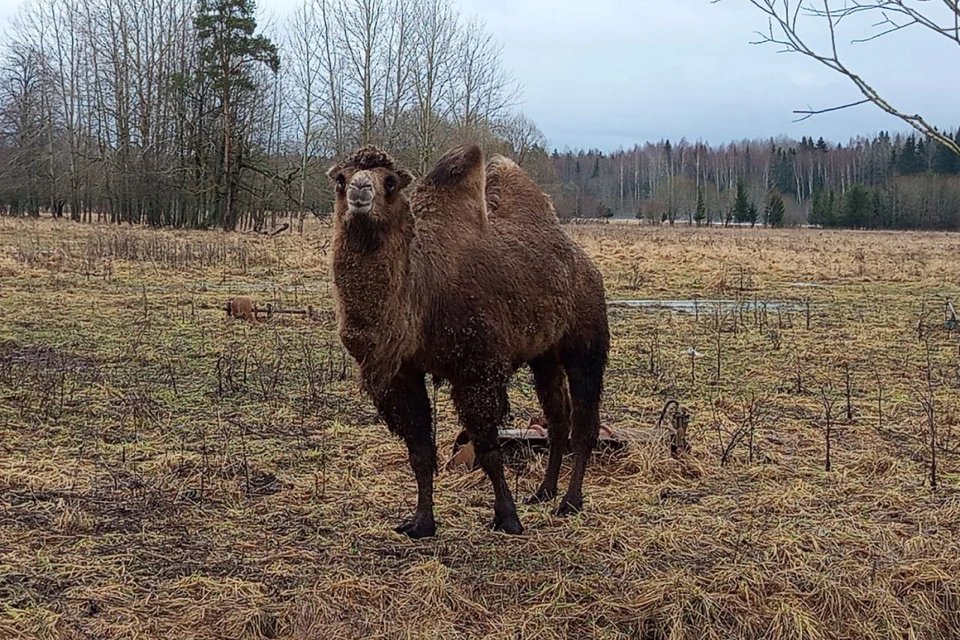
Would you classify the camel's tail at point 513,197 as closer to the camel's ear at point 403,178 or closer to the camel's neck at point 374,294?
the camel's ear at point 403,178

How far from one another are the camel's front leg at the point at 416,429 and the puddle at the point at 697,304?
12.5 metres

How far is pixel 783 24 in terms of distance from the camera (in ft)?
10.5

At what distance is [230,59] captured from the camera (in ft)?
142

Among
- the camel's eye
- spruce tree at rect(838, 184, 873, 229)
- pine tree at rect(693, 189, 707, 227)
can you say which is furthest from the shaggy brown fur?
pine tree at rect(693, 189, 707, 227)

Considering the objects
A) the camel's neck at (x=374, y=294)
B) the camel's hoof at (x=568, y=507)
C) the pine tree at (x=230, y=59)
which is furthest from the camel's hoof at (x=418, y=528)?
the pine tree at (x=230, y=59)

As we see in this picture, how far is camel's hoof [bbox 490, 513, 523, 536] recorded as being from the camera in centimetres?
580

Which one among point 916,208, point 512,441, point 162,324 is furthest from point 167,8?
point 916,208

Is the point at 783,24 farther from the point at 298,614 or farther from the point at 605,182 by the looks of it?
the point at 605,182

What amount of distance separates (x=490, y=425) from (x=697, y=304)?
1415 cm

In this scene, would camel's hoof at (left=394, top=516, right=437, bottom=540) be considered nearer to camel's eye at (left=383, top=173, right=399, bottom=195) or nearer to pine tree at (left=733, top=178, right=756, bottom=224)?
camel's eye at (left=383, top=173, right=399, bottom=195)

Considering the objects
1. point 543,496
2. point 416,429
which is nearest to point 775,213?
point 543,496

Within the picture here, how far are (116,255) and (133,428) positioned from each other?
1738 cm

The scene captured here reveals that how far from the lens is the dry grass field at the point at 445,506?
463 centimetres

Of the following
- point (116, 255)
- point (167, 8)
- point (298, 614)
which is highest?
point (167, 8)
